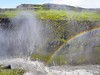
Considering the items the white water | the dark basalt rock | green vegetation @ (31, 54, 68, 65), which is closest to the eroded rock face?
green vegetation @ (31, 54, 68, 65)

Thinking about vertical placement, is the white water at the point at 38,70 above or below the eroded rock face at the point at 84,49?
above

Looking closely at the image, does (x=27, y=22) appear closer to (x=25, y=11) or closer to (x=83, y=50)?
(x=25, y=11)

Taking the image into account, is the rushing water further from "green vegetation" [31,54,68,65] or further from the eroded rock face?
"green vegetation" [31,54,68,65]

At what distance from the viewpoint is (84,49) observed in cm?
8950

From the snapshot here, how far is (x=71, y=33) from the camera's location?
9769cm

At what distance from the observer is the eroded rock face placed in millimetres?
83312

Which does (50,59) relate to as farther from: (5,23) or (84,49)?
(5,23)

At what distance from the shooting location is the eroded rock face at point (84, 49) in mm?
83312

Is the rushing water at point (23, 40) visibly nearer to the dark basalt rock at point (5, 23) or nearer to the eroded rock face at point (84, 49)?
the eroded rock face at point (84, 49)

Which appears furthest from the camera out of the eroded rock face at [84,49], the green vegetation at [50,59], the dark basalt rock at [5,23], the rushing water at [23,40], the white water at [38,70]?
the dark basalt rock at [5,23]

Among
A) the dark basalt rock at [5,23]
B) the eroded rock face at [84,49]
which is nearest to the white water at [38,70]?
the eroded rock face at [84,49]

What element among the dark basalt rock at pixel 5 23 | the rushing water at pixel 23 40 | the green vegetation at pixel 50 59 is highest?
the dark basalt rock at pixel 5 23

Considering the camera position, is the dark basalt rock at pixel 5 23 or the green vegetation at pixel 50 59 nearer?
the green vegetation at pixel 50 59

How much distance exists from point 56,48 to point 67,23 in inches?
670
